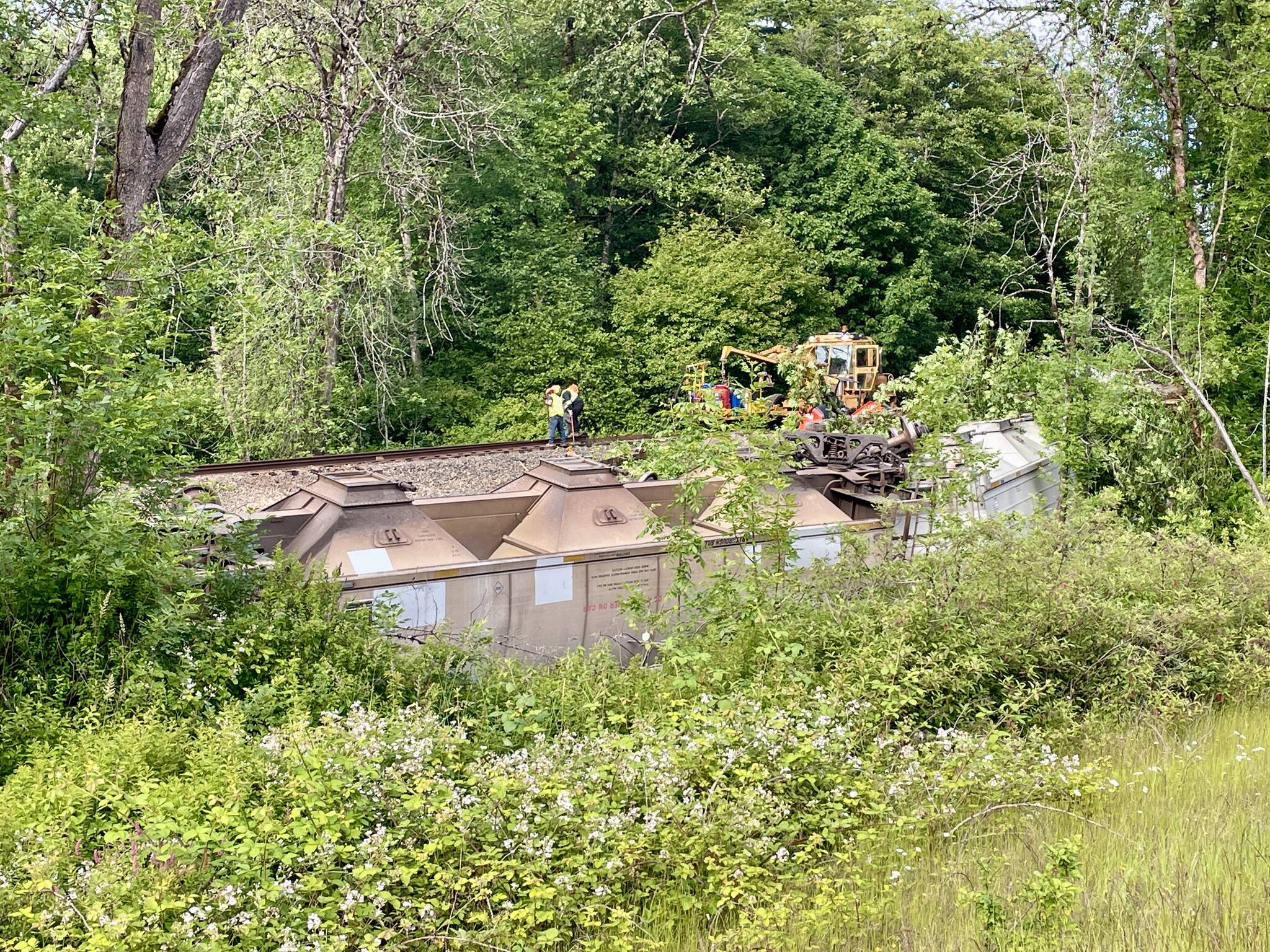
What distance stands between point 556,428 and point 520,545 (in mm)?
12100

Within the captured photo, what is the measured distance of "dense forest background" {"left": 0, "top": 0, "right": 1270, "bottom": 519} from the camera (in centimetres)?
765

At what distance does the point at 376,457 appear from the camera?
19.6 m

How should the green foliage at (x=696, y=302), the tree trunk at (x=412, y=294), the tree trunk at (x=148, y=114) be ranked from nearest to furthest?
the tree trunk at (x=148, y=114), the tree trunk at (x=412, y=294), the green foliage at (x=696, y=302)

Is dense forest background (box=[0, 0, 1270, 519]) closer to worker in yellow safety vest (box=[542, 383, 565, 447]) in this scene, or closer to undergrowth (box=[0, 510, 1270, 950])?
undergrowth (box=[0, 510, 1270, 950])

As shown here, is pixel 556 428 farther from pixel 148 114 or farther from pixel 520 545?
pixel 148 114

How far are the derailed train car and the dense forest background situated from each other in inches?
65.1

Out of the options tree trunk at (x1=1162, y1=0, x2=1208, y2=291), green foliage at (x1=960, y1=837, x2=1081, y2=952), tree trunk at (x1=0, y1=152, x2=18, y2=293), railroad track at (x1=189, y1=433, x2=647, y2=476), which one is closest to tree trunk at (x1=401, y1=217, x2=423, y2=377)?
railroad track at (x1=189, y1=433, x2=647, y2=476)

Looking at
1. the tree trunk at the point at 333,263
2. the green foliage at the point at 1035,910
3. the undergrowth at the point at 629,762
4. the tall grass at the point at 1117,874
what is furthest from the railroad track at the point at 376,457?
the green foliage at the point at 1035,910

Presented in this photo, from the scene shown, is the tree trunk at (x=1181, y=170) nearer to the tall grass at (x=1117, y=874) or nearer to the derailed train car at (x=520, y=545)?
the derailed train car at (x=520, y=545)

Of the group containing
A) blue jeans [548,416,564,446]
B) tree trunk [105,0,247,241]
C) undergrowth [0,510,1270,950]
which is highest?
tree trunk [105,0,247,241]

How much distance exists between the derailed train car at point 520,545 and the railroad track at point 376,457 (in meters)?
5.39

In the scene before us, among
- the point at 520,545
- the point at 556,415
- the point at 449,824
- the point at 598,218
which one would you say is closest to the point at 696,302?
the point at 598,218

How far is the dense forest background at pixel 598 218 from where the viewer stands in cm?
765

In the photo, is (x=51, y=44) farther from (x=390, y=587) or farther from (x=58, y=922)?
(x=58, y=922)
